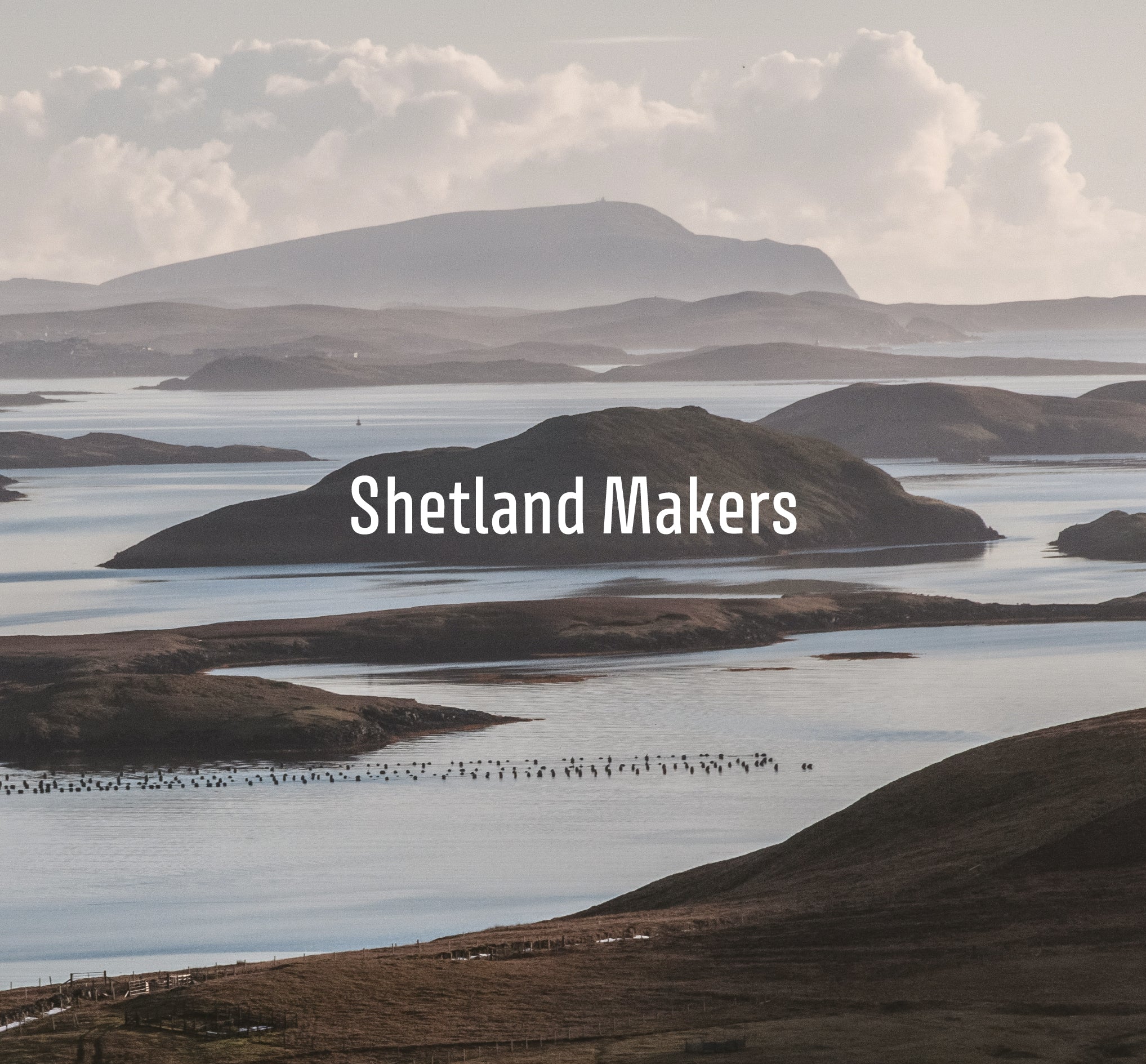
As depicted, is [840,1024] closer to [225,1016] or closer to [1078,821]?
[225,1016]

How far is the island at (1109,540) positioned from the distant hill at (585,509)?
10.1 m

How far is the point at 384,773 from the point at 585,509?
3813 inches

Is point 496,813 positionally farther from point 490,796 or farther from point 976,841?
point 976,841

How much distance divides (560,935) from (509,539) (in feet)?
401

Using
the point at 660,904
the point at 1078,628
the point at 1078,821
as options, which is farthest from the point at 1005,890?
the point at 1078,628

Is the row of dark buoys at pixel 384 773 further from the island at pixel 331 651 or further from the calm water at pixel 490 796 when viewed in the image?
the island at pixel 331 651

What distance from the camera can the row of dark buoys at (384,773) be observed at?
300 ft

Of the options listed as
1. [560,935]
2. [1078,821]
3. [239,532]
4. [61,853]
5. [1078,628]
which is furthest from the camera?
[239,532]

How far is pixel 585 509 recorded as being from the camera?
18962cm

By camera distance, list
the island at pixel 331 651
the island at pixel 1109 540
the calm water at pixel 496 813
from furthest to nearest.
→ the island at pixel 1109 540, the island at pixel 331 651, the calm water at pixel 496 813

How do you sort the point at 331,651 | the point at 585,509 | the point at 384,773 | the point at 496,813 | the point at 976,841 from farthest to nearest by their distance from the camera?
the point at 585,509 → the point at 331,651 → the point at 384,773 → the point at 496,813 → the point at 976,841

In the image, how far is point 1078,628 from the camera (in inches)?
5389

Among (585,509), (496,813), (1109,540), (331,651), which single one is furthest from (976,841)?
(585,509)

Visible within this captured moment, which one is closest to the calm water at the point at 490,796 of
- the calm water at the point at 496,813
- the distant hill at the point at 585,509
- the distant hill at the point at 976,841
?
the calm water at the point at 496,813
